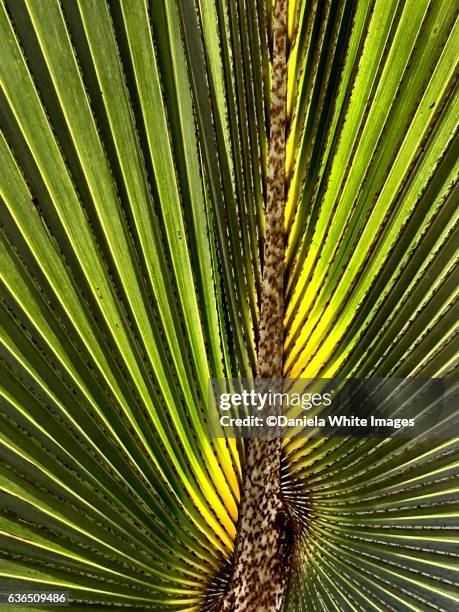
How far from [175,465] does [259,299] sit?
0.17 metres

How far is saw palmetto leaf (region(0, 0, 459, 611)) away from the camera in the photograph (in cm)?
52

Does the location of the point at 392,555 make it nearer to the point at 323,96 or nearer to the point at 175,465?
the point at 175,465

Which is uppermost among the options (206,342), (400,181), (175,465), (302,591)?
(400,181)

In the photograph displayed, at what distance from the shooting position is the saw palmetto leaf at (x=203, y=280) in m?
0.52

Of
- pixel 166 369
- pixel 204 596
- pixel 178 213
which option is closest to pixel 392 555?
pixel 204 596

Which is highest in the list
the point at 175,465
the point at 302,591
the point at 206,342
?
the point at 206,342

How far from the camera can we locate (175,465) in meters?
0.58

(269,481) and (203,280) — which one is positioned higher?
(203,280)

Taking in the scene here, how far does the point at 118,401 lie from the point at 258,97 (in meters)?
0.30

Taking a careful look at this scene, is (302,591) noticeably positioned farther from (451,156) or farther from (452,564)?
(451,156)

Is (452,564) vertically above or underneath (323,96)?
underneath

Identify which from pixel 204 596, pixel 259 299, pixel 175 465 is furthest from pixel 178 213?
pixel 204 596

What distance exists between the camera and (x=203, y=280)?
57 cm

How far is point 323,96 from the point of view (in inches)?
21.8
